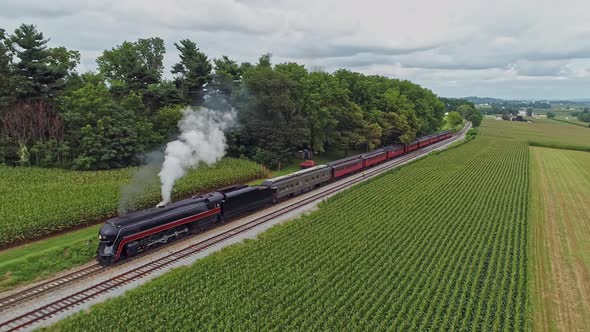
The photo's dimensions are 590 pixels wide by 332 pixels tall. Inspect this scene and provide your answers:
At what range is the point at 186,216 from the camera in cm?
2577

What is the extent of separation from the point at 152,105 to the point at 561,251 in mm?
49989

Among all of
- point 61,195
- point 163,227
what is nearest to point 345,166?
point 163,227

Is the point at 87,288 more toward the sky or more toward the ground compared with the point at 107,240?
more toward the ground

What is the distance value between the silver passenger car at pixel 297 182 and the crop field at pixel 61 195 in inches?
315

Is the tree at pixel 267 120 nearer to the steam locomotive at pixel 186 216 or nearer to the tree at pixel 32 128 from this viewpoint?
the steam locomotive at pixel 186 216

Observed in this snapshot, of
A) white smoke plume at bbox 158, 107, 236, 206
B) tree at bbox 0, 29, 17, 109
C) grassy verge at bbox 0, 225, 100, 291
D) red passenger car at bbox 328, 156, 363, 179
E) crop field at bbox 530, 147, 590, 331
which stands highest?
tree at bbox 0, 29, 17, 109

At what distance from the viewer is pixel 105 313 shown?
54.9 ft

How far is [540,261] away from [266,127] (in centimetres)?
3646

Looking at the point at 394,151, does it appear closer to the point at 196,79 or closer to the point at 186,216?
the point at 196,79

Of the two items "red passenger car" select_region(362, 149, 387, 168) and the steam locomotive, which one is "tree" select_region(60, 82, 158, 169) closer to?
the steam locomotive

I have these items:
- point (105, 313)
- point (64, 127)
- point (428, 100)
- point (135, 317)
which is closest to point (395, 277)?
point (135, 317)

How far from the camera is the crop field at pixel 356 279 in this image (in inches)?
658

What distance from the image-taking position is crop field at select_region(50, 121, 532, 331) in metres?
16.7

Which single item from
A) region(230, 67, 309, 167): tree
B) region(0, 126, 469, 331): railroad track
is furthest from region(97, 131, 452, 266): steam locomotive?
region(230, 67, 309, 167): tree
